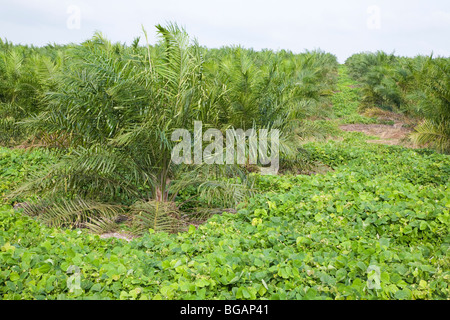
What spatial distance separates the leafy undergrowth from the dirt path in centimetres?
721

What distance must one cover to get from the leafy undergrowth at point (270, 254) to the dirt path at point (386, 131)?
7211mm

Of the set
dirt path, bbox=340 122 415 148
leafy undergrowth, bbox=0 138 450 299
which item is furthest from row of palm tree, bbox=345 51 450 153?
leafy undergrowth, bbox=0 138 450 299

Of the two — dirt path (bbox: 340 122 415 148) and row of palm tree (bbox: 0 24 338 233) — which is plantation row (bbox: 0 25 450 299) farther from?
dirt path (bbox: 340 122 415 148)

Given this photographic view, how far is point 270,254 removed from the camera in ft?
10.3

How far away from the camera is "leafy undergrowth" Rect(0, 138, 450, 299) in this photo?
8.48 feet

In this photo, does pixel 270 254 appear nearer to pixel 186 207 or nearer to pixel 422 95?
pixel 186 207

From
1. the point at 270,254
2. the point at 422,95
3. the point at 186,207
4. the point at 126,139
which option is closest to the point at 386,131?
the point at 422,95

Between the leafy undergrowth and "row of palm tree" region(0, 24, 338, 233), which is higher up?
"row of palm tree" region(0, 24, 338, 233)

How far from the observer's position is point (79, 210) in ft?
15.2

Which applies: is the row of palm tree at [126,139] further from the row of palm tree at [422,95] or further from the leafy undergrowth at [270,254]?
the row of palm tree at [422,95]

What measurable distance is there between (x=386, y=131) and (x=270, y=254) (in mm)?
11979

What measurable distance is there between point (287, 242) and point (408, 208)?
5.25 feet

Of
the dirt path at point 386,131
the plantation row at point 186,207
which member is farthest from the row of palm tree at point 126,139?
the dirt path at point 386,131
